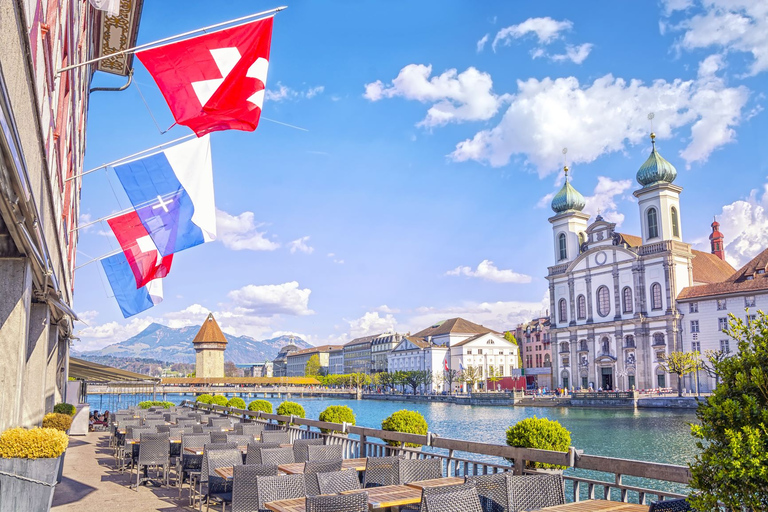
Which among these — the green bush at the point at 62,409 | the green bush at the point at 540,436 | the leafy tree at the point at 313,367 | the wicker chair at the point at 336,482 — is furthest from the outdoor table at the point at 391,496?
the leafy tree at the point at 313,367

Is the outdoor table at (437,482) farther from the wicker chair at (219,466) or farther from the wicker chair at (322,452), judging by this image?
the wicker chair at (219,466)

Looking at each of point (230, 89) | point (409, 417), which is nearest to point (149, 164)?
point (230, 89)

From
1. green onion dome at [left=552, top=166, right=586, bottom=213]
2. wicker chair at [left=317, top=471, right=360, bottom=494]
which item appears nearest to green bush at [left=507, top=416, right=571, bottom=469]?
wicker chair at [left=317, top=471, right=360, bottom=494]

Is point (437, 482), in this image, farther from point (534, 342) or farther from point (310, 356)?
point (310, 356)

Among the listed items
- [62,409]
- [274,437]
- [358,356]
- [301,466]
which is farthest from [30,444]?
[358,356]

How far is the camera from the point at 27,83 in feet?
18.5

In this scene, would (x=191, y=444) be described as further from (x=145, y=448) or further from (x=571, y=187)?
(x=571, y=187)

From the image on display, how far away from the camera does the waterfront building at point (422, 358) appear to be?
118331 mm

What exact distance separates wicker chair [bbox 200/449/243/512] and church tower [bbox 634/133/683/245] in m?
75.3

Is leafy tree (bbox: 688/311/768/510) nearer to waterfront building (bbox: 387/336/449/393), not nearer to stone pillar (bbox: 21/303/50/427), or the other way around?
stone pillar (bbox: 21/303/50/427)

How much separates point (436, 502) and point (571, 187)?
90.8m

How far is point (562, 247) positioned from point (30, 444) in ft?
289

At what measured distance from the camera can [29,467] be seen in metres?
5.61

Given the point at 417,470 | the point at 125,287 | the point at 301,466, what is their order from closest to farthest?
the point at 417,470 < the point at 301,466 < the point at 125,287
